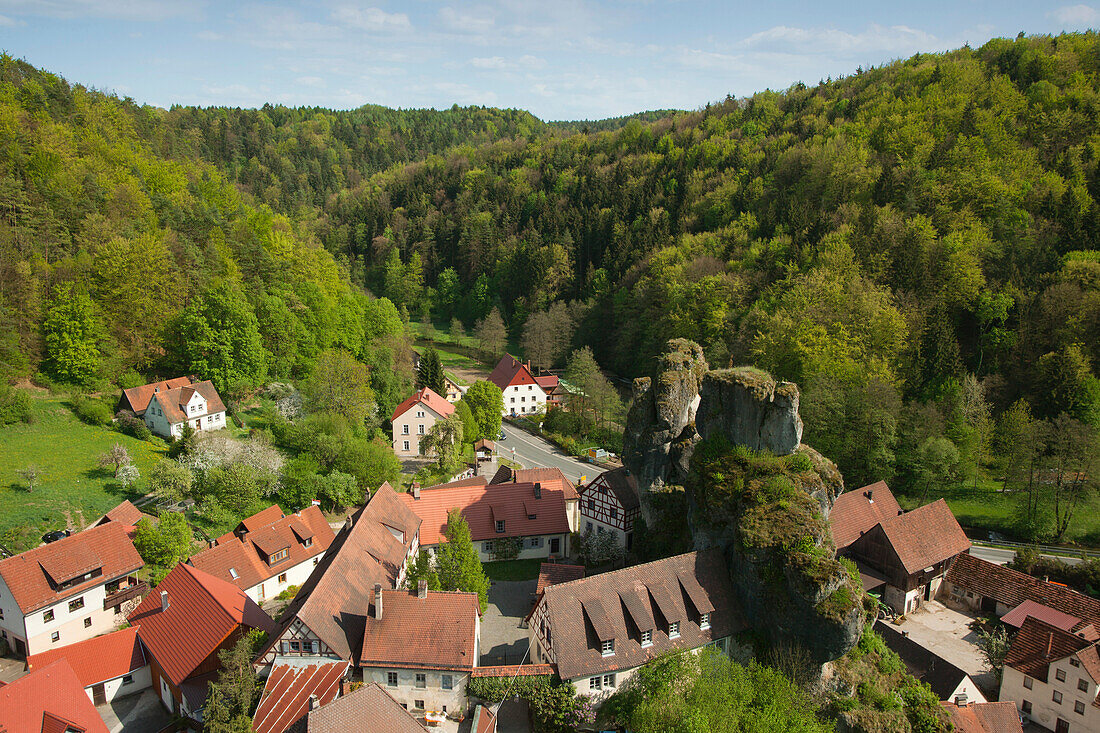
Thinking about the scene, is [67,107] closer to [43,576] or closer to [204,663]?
[43,576]

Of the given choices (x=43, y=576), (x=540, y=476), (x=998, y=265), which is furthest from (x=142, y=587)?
(x=998, y=265)

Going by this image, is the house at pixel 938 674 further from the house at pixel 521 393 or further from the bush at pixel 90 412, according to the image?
the bush at pixel 90 412

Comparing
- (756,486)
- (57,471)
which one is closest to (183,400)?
(57,471)

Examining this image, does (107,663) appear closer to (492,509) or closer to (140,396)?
(492,509)

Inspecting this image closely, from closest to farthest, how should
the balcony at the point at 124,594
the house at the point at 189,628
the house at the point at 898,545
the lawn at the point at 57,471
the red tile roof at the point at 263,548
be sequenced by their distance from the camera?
the house at the point at 189,628
the balcony at the point at 124,594
the red tile roof at the point at 263,548
the lawn at the point at 57,471
the house at the point at 898,545

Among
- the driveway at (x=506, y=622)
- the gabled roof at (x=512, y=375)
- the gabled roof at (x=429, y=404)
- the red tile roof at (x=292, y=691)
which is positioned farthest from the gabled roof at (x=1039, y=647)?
the gabled roof at (x=512, y=375)
